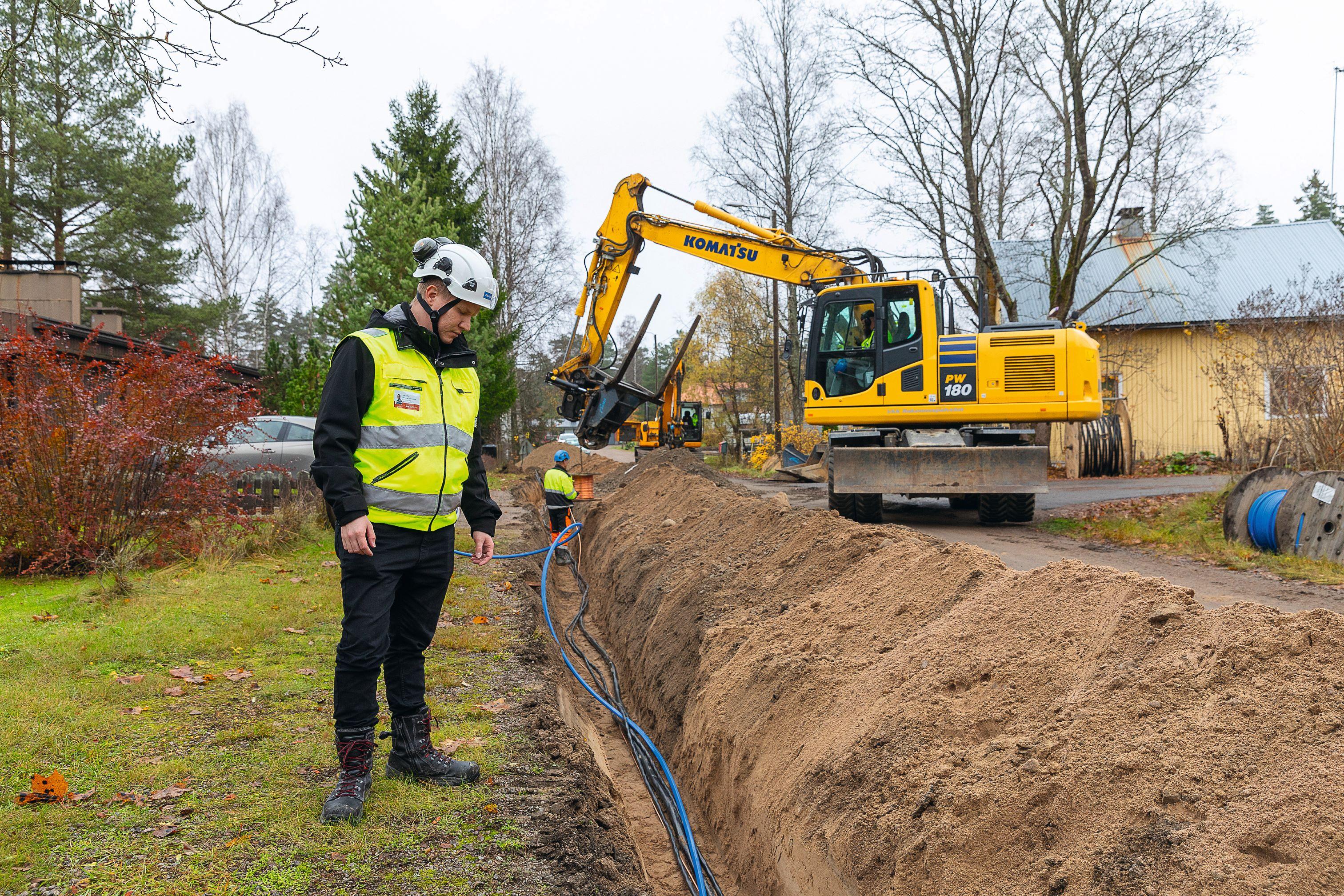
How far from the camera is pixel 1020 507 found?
38.6 feet

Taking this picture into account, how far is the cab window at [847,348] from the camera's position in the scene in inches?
462

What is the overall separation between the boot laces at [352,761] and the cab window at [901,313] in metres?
9.55

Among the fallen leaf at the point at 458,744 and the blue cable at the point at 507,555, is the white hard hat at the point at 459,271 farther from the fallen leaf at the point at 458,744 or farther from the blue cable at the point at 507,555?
the blue cable at the point at 507,555

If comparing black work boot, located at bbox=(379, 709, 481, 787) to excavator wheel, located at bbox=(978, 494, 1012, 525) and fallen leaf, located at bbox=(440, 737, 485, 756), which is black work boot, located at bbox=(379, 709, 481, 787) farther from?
excavator wheel, located at bbox=(978, 494, 1012, 525)

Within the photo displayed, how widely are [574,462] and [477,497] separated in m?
22.5

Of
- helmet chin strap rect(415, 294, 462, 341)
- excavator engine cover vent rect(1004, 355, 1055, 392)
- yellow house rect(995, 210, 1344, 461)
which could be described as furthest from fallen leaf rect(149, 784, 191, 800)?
yellow house rect(995, 210, 1344, 461)

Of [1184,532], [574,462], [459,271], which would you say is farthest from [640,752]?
[574,462]

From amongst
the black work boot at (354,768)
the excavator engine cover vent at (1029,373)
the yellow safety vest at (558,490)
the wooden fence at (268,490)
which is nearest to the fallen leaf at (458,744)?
the black work boot at (354,768)

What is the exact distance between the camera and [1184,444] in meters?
22.6

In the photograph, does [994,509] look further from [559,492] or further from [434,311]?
[434,311]

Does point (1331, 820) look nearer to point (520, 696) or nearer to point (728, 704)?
point (728, 704)

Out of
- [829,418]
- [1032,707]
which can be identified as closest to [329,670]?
[1032,707]

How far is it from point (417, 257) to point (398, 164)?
17557 millimetres

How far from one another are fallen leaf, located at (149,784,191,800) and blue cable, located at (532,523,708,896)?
2.14 metres
